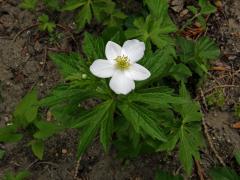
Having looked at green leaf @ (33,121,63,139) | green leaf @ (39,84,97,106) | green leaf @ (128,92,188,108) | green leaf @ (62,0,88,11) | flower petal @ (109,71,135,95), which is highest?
green leaf @ (62,0,88,11)

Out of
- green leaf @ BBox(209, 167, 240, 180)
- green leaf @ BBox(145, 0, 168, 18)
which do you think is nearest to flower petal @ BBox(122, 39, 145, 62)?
green leaf @ BBox(145, 0, 168, 18)

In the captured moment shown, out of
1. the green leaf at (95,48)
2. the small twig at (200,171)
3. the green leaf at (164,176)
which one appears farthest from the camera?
the small twig at (200,171)

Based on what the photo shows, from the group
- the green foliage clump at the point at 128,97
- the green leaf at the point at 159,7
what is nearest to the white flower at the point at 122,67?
the green foliage clump at the point at 128,97

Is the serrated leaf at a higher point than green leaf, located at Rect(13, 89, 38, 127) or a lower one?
lower

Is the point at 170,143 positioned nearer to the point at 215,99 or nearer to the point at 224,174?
the point at 224,174

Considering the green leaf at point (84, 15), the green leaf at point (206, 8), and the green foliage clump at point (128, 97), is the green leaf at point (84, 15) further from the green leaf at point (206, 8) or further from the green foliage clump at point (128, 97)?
the green leaf at point (206, 8)

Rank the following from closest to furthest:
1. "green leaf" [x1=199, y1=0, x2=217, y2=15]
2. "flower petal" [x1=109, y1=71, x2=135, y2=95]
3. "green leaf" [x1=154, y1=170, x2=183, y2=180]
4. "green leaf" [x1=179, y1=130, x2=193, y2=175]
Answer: "flower petal" [x1=109, y1=71, x2=135, y2=95] → "green leaf" [x1=179, y1=130, x2=193, y2=175] → "green leaf" [x1=154, y1=170, x2=183, y2=180] → "green leaf" [x1=199, y1=0, x2=217, y2=15]

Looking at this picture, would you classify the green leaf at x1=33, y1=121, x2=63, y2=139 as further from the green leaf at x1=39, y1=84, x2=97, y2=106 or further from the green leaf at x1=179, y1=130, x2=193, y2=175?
the green leaf at x1=179, y1=130, x2=193, y2=175

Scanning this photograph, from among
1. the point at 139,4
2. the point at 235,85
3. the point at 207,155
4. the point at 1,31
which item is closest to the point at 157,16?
the point at 139,4

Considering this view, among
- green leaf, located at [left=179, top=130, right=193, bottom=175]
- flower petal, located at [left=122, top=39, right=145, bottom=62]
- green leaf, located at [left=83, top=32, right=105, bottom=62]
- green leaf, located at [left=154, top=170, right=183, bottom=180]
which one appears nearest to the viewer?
flower petal, located at [left=122, top=39, right=145, bottom=62]
